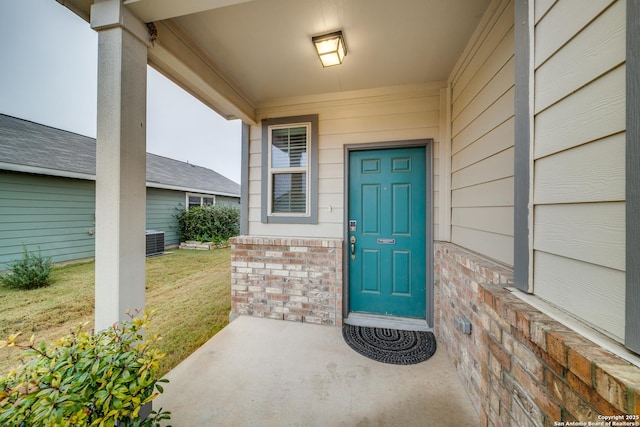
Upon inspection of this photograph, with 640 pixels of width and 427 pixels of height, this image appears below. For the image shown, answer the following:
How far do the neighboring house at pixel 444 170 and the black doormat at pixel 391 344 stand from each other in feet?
0.49

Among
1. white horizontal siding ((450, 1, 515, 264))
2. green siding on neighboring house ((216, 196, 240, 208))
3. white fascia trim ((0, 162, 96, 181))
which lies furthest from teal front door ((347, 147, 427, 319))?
green siding on neighboring house ((216, 196, 240, 208))

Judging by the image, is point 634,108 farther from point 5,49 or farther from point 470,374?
point 5,49

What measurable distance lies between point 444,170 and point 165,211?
8.71 meters

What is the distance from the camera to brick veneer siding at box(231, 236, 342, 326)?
263cm

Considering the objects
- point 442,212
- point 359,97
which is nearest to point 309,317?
point 442,212

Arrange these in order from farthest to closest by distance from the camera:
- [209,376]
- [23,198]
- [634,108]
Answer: [23,198]
[209,376]
[634,108]

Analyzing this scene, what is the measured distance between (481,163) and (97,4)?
9.29ft

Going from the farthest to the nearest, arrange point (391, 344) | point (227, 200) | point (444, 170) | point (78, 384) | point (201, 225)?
point (227, 200) < point (201, 225) < point (444, 170) < point (391, 344) < point (78, 384)

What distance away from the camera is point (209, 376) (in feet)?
6.07

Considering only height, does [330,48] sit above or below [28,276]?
above

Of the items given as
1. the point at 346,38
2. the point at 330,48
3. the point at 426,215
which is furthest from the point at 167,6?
the point at 426,215

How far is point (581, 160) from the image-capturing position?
0.69 metres

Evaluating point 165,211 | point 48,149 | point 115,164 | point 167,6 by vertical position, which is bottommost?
point 165,211

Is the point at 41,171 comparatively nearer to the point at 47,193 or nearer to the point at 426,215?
the point at 47,193
